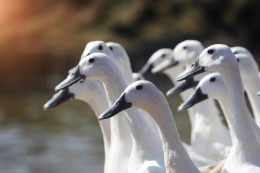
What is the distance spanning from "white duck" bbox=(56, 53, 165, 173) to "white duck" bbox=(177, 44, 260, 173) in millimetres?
662

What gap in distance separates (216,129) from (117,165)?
91.0 inches

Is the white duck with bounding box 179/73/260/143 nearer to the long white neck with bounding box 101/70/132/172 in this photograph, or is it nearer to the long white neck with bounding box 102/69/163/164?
the long white neck with bounding box 101/70/132/172

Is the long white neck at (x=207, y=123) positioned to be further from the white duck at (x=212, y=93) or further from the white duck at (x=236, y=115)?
the white duck at (x=236, y=115)

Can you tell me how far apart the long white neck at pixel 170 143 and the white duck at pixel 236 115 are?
0.30m

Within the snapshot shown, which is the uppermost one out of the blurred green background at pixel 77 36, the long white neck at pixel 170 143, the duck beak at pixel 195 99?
the blurred green background at pixel 77 36

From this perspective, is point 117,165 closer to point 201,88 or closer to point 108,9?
point 201,88

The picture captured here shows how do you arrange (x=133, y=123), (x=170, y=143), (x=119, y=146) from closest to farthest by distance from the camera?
1. (x=170, y=143)
2. (x=133, y=123)
3. (x=119, y=146)

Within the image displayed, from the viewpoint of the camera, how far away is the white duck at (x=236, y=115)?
704cm

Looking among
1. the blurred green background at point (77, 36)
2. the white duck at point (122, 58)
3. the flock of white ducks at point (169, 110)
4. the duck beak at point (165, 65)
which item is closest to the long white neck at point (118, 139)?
the flock of white ducks at point (169, 110)

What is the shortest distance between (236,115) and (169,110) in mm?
514

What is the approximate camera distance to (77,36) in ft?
80.4

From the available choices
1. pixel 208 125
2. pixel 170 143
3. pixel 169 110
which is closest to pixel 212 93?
pixel 208 125

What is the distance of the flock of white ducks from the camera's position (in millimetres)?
7121

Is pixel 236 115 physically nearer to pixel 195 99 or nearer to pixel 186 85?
pixel 195 99
